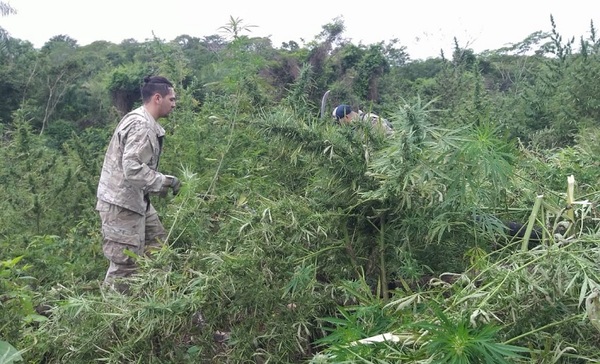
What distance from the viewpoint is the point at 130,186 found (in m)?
4.38

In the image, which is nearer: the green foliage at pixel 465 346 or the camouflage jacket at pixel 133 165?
the green foliage at pixel 465 346

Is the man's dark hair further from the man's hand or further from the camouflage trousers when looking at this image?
the camouflage trousers

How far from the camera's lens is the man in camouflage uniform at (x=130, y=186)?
425 centimetres

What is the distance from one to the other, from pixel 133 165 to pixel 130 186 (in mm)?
206

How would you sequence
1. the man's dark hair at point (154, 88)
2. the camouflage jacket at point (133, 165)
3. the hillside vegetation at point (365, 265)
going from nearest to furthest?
the hillside vegetation at point (365, 265), the camouflage jacket at point (133, 165), the man's dark hair at point (154, 88)

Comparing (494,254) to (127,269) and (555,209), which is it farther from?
(127,269)

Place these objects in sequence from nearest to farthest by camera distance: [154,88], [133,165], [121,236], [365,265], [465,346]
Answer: [465,346] → [365,265] → [133,165] → [121,236] → [154,88]

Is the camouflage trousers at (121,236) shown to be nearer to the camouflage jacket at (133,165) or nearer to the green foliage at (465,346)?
the camouflage jacket at (133,165)

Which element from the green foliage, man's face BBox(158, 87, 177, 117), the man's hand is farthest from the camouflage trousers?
the green foliage

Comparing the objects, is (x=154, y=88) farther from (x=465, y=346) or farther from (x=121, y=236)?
(x=465, y=346)

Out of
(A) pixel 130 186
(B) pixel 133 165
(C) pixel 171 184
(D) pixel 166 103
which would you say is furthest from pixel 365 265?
(D) pixel 166 103

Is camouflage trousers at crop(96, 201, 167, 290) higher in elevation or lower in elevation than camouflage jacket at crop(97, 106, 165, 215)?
lower

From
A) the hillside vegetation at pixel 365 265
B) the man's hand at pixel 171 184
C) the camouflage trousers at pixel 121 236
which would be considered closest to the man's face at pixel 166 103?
the man's hand at pixel 171 184

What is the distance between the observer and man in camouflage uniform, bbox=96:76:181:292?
13.9ft
